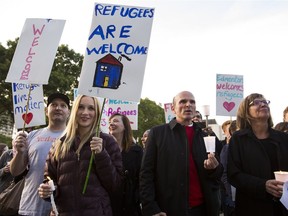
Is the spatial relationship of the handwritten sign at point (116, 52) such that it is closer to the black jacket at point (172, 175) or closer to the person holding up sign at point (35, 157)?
the black jacket at point (172, 175)

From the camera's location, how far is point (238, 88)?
984cm

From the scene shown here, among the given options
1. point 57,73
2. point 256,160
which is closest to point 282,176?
point 256,160

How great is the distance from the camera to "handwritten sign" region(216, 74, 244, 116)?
9422 mm

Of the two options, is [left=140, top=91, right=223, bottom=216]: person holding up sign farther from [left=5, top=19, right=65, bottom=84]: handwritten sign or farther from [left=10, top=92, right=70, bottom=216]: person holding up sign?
[left=5, top=19, right=65, bottom=84]: handwritten sign

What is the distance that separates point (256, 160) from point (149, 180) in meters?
1.12

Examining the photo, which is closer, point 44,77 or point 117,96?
point 117,96

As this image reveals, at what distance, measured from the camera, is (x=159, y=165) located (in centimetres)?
386

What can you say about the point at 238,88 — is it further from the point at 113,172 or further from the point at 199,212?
the point at 113,172

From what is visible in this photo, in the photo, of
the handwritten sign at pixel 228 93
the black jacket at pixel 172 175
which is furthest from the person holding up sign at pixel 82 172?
the handwritten sign at pixel 228 93

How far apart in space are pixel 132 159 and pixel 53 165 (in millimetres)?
1621

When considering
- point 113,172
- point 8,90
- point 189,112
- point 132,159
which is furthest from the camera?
point 8,90

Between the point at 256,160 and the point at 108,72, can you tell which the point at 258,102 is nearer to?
the point at 256,160

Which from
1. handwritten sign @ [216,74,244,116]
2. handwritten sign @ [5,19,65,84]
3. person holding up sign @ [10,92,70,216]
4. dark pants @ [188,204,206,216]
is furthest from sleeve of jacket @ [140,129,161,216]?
handwritten sign @ [216,74,244,116]

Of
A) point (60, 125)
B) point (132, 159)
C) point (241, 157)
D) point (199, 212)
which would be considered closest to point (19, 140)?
point (60, 125)
